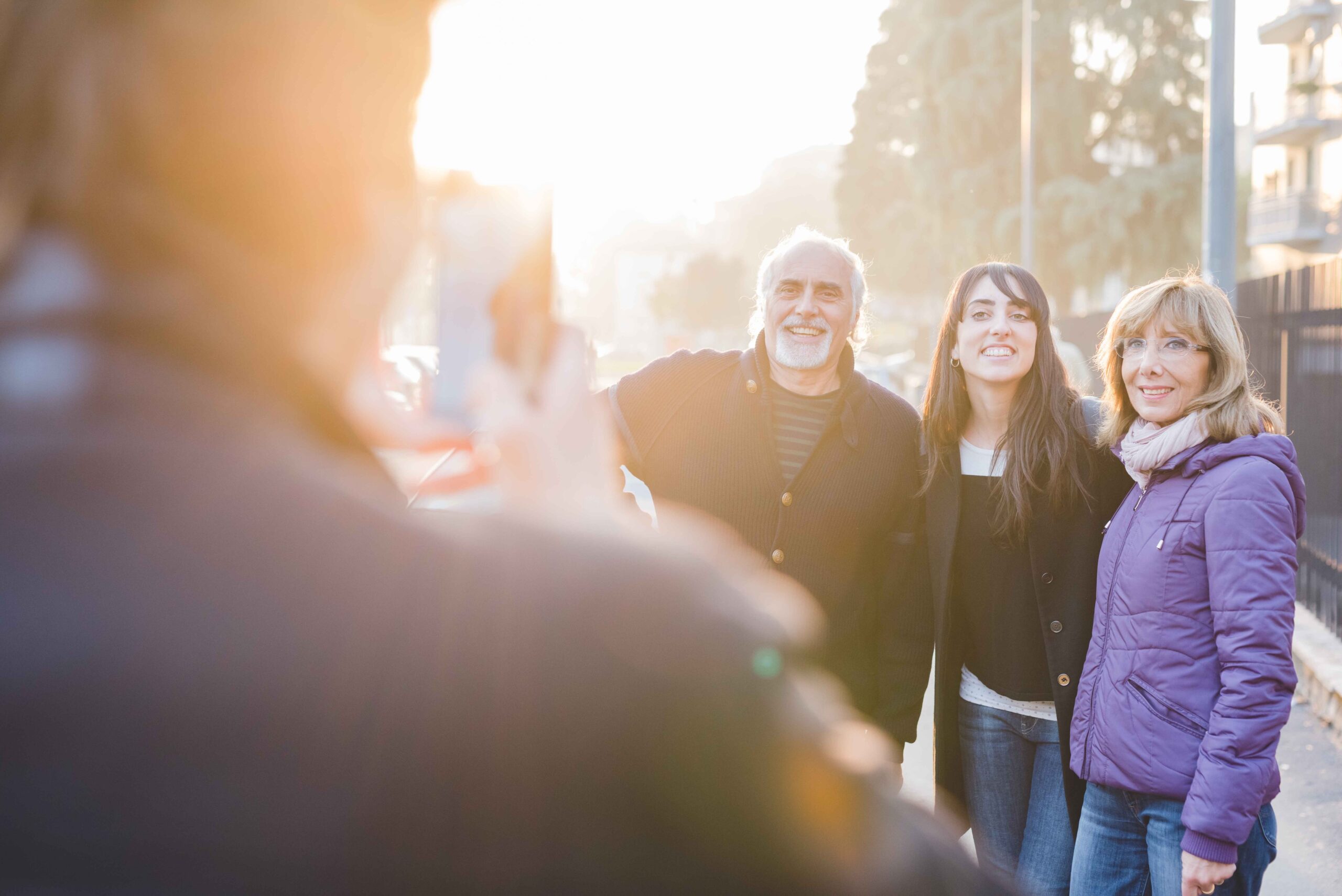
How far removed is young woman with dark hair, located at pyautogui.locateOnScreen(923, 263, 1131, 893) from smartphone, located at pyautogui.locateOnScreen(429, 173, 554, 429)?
6.81 feet

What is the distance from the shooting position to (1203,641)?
8.58 ft

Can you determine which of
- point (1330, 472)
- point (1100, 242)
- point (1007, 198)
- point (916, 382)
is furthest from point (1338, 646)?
point (1007, 198)

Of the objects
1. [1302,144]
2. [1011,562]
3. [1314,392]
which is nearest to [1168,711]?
[1011,562]

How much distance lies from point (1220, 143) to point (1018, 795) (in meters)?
6.39

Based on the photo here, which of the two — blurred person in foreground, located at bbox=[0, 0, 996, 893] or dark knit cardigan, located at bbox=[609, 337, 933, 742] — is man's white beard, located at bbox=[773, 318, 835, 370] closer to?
dark knit cardigan, located at bbox=[609, 337, 933, 742]

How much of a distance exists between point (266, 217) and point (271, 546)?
0.63 ft

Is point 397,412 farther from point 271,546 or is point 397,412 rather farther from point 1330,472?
point 1330,472

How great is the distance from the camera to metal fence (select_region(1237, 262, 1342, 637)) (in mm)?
7316

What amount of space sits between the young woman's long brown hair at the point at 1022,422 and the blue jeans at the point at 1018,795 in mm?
544

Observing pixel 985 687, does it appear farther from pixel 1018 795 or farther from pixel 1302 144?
pixel 1302 144

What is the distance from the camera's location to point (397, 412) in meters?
0.79

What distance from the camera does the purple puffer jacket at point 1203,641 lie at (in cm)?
247

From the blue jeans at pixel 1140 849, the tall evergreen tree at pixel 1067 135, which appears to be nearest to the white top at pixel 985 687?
the blue jeans at pixel 1140 849

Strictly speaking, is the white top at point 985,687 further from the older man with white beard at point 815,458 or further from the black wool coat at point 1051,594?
→ the older man with white beard at point 815,458
